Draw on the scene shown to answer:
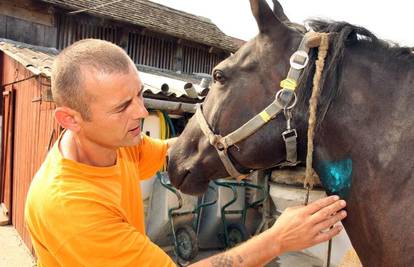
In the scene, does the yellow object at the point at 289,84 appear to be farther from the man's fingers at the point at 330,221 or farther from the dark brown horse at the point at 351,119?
the man's fingers at the point at 330,221

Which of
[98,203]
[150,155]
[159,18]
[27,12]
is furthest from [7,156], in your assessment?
[98,203]

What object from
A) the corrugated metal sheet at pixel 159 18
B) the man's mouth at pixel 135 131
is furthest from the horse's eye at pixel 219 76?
the corrugated metal sheet at pixel 159 18

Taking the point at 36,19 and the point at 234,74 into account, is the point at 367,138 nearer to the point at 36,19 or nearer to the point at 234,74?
the point at 234,74

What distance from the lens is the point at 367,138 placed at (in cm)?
162

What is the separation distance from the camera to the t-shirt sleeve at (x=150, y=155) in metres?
2.67

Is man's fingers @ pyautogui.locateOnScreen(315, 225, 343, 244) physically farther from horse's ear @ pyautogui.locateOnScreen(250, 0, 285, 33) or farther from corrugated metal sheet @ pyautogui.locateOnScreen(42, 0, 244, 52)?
corrugated metal sheet @ pyautogui.locateOnScreen(42, 0, 244, 52)

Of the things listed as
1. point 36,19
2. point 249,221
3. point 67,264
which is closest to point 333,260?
point 249,221

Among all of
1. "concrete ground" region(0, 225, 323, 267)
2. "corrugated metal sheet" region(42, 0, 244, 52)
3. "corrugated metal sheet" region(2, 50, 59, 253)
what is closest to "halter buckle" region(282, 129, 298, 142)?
"corrugated metal sheet" region(2, 50, 59, 253)

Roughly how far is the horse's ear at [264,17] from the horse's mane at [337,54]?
22cm

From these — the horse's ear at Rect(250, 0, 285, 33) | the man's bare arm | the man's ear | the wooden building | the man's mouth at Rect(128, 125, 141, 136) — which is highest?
the horse's ear at Rect(250, 0, 285, 33)

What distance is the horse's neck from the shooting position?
155cm

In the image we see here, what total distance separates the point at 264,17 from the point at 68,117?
3.48ft

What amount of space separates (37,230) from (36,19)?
31.3 ft

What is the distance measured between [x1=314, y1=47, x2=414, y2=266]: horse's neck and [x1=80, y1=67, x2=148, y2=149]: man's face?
871 millimetres
